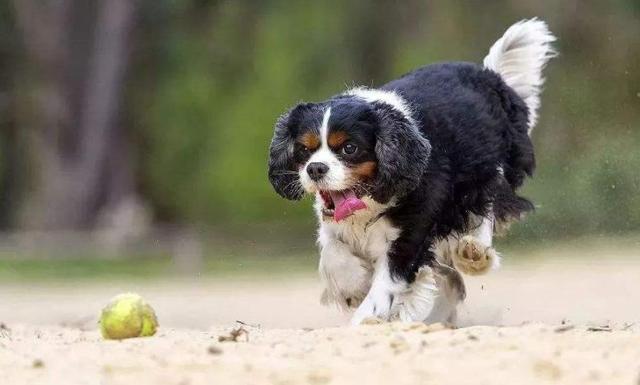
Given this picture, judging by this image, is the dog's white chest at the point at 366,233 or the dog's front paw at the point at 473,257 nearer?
the dog's white chest at the point at 366,233

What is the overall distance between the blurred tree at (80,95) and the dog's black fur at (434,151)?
17.2 metres

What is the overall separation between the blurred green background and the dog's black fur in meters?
13.1

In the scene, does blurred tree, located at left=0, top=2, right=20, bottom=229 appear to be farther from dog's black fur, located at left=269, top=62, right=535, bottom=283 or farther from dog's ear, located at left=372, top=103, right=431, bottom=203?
dog's ear, located at left=372, top=103, right=431, bottom=203

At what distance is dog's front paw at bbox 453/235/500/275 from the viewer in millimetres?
8539

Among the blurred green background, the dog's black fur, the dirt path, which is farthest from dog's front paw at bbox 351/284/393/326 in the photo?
the blurred green background

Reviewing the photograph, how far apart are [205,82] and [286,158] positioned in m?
19.3

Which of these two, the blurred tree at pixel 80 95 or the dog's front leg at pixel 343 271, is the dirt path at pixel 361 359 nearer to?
the dog's front leg at pixel 343 271

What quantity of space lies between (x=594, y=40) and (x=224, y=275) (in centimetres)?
1001

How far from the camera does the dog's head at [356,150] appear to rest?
7.60 meters

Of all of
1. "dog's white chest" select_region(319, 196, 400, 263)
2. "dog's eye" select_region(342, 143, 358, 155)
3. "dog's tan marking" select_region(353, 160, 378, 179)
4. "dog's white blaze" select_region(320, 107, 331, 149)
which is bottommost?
"dog's white chest" select_region(319, 196, 400, 263)

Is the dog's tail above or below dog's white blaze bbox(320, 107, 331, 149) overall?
above

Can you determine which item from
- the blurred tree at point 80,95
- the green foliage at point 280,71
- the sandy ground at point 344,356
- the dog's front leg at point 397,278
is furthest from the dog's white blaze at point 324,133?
the blurred tree at point 80,95

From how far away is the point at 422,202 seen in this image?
26.0 ft

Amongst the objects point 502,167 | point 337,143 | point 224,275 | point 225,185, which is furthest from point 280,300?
point 225,185
